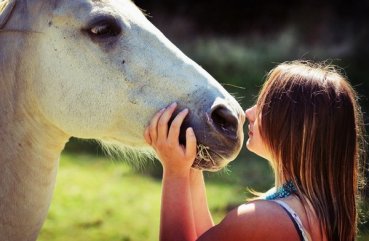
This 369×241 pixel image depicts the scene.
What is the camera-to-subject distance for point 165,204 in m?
2.38

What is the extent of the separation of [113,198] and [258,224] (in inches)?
167

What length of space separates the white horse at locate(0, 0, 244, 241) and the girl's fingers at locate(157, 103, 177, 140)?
0.08 meters

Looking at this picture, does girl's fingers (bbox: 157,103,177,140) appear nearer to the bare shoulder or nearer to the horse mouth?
the horse mouth

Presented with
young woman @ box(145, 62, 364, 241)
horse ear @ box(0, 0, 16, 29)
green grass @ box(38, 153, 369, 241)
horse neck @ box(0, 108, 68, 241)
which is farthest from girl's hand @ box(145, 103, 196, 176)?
green grass @ box(38, 153, 369, 241)

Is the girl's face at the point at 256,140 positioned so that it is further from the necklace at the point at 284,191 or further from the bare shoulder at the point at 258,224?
the bare shoulder at the point at 258,224

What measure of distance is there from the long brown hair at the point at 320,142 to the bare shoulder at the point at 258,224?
147 mm

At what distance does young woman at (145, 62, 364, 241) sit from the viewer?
7.63 feet

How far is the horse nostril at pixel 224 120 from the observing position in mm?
2426

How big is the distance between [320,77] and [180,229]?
665mm

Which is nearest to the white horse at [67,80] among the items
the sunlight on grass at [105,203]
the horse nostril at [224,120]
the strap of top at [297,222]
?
the horse nostril at [224,120]

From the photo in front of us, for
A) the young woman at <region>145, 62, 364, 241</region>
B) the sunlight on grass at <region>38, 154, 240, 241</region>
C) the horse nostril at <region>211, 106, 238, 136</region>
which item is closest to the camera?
the young woman at <region>145, 62, 364, 241</region>

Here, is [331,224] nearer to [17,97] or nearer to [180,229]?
[180,229]

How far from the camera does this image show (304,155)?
92.2 inches

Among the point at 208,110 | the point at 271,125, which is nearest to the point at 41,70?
the point at 208,110
